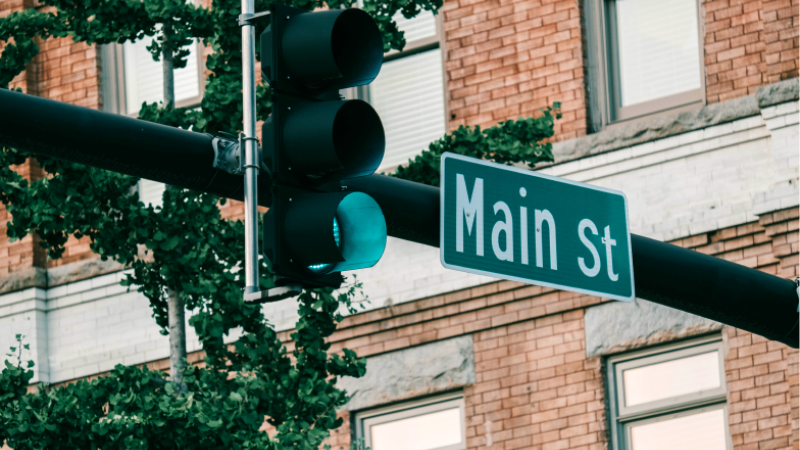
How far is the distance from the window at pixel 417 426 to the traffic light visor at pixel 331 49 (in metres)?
7.94

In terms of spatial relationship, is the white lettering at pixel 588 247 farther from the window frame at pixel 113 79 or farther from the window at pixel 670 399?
the window frame at pixel 113 79

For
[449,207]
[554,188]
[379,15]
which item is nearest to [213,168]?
[449,207]

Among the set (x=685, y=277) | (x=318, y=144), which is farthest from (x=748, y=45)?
(x=318, y=144)

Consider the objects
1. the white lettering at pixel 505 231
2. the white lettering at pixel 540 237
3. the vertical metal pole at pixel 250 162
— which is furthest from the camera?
the white lettering at pixel 540 237

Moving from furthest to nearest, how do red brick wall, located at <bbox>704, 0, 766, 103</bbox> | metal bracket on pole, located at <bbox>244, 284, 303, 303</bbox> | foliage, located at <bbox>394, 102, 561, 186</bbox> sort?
red brick wall, located at <bbox>704, 0, 766, 103</bbox> → foliage, located at <bbox>394, 102, 561, 186</bbox> → metal bracket on pole, located at <bbox>244, 284, 303, 303</bbox>

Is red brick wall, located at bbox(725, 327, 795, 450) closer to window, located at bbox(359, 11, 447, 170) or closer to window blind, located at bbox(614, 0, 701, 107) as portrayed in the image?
window blind, located at bbox(614, 0, 701, 107)

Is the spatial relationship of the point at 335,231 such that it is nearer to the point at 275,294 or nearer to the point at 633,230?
the point at 275,294

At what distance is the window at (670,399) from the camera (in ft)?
36.1

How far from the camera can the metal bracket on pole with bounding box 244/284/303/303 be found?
433cm

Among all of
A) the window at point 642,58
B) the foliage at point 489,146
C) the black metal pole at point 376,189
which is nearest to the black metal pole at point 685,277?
the black metal pole at point 376,189

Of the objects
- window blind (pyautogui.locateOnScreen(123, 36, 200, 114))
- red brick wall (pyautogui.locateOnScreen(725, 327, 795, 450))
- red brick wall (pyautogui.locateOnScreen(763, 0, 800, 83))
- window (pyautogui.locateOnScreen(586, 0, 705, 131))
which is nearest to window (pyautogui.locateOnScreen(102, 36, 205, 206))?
window blind (pyautogui.locateOnScreen(123, 36, 200, 114))

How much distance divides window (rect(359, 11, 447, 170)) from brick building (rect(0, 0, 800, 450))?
0.02 meters

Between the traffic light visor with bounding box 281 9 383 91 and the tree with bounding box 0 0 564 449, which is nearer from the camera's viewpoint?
the traffic light visor with bounding box 281 9 383 91

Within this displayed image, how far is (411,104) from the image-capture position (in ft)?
43.1
